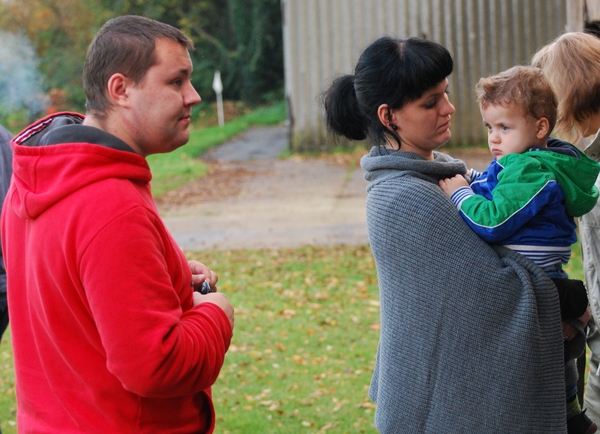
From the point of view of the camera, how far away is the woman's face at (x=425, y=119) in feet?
8.54

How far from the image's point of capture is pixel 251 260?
31.0 feet

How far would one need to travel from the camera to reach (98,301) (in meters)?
1.90

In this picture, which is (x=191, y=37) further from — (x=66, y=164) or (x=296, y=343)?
(x=66, y=164)

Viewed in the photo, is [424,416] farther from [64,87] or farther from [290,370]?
[64,87]

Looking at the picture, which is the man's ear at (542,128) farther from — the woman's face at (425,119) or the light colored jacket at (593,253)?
the light colored jacket at (593,253)

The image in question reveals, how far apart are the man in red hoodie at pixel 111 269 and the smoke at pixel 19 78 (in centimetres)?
2238

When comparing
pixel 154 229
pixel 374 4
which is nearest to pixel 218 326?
pixel 154 229

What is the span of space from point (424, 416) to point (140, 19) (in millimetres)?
1487

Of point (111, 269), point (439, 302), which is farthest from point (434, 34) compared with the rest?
point (111, 269)

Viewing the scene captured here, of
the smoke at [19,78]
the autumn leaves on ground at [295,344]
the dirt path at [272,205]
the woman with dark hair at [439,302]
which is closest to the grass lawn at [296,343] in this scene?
the autumn leaves on ground at [295,344]

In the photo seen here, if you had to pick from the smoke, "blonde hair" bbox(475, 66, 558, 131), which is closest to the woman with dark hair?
"blonde hair" bbox(475, 66, 558, 131)

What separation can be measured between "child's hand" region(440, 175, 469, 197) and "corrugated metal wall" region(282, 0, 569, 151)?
14397 millimetres

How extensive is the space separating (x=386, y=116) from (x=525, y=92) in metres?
0.47

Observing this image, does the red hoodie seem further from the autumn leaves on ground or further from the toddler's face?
the autumn leaves on ground
